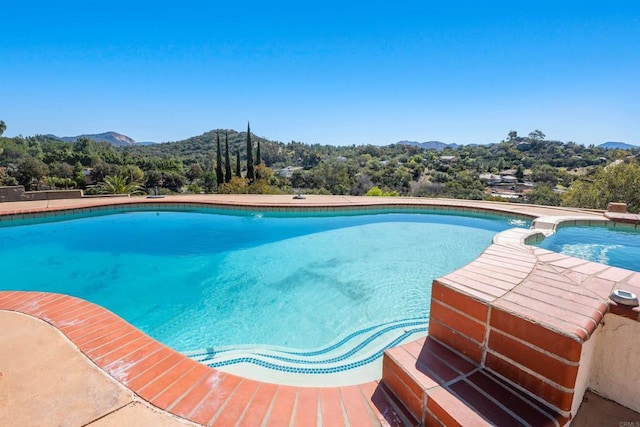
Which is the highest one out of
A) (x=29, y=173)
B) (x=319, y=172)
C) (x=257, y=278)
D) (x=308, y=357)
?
(x=319, y=172)

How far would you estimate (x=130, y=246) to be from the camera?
581cm

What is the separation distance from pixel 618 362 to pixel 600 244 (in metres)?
6.15

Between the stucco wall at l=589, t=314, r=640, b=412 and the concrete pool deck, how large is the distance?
91mm

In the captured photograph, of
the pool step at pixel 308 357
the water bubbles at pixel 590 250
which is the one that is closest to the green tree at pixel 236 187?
the pool step at pixel 308 357

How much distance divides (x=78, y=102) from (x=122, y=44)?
12.9 m

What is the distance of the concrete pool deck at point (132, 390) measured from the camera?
4.33 feet

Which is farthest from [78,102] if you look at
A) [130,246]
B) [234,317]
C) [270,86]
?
[234,317]

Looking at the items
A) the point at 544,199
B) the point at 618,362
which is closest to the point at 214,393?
the point at 618,362

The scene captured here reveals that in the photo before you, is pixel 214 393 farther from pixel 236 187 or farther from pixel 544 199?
pixel 544 199

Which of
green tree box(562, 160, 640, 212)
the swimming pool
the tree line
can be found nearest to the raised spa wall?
the swimming pool

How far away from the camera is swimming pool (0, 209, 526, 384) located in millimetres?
2801

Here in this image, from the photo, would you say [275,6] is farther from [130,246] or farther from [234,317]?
[234,317]

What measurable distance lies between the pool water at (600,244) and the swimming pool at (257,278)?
138 centimetres

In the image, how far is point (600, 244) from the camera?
18.0ft
